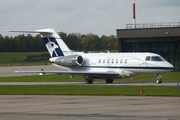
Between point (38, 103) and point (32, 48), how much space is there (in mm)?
120945

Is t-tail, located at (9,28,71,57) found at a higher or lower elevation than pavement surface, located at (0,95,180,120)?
higher

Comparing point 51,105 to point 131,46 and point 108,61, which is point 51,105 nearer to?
point 108,61

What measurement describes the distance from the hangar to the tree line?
71.5m

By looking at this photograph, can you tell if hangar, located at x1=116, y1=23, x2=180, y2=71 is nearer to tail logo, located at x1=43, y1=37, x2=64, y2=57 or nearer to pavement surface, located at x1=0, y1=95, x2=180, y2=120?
tail logo, located at x1=43, y1=37, x2=64, y2=57

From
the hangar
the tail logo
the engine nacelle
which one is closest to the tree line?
the hangar

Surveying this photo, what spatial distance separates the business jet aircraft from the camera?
138 feet

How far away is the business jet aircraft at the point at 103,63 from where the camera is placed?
4216 cm

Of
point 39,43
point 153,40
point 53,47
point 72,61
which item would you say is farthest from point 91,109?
point 39,43

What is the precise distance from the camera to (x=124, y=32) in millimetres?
65875

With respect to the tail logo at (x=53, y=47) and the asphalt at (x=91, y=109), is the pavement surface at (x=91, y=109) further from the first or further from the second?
the tail logo at (x=53, y=47)

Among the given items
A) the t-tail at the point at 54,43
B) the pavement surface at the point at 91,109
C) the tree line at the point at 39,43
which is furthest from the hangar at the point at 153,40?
the tree line at the point at 39,43

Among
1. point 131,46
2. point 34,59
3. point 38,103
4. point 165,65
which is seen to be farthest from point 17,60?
point 38,103

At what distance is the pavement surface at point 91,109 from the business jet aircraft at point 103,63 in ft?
51.3

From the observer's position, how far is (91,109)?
2203cm
